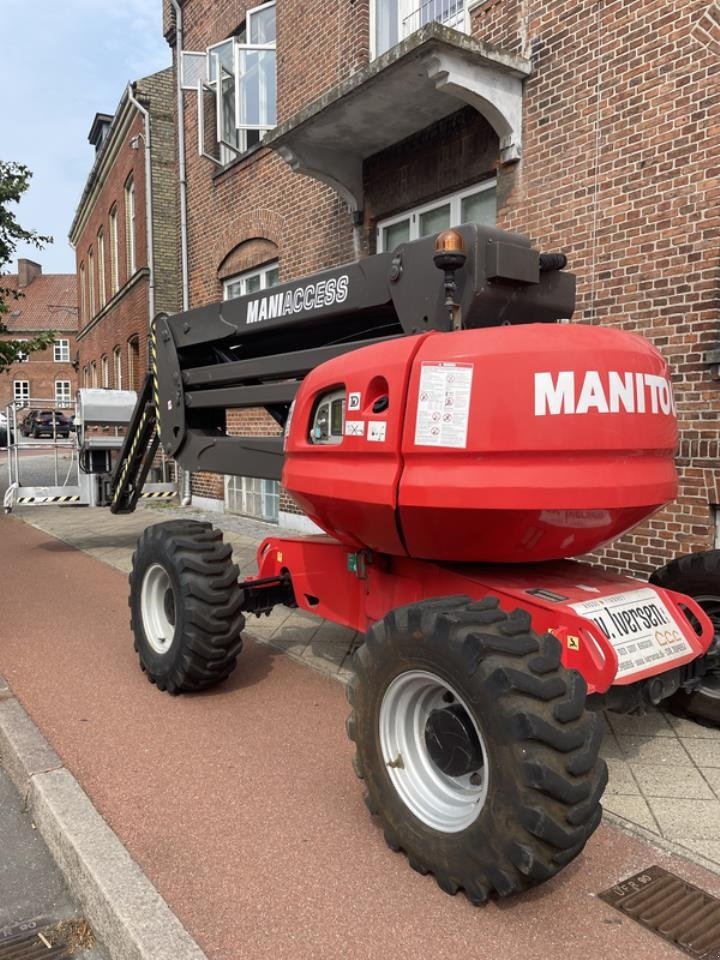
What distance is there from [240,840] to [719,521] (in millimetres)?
4186

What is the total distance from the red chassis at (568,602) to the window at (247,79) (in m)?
8.55

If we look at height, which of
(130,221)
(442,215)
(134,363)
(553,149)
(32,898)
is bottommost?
(32,898)

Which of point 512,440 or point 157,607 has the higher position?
point 512,440

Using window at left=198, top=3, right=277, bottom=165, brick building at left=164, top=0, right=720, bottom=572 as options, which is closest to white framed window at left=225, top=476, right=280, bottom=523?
brick building at left=164, top=0, right=720, bottom=572

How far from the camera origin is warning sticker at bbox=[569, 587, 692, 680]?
2.91m

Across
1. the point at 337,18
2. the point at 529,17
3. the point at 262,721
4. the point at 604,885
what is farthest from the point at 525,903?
the point at 337,18

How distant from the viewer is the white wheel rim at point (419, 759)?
8.85ft

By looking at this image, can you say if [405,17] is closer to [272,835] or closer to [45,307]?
[272,835]

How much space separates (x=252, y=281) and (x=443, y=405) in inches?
365

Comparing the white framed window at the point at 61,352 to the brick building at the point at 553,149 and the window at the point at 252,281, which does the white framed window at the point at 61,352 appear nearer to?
the window at the point at 252,281

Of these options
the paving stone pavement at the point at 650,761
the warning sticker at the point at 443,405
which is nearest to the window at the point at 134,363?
the paving stone pavement at the point at 650,761

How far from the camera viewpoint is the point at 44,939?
8.30 ft

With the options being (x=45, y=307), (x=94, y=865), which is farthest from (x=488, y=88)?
(x=45, y=307)

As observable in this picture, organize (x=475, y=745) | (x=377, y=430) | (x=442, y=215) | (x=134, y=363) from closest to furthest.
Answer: (x=475, y=745)
(x=377, y=430)
(x=442, y=215)
(x=134, y=363)
